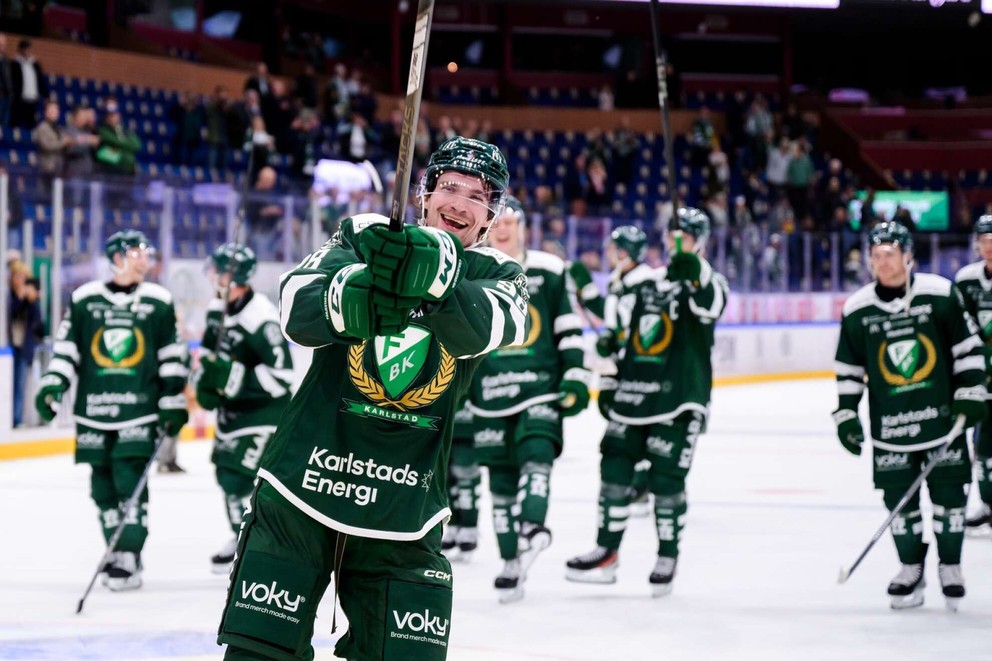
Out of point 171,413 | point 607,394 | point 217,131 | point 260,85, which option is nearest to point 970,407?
point 607,394

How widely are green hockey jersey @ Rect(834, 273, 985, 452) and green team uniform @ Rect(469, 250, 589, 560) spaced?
1.15m

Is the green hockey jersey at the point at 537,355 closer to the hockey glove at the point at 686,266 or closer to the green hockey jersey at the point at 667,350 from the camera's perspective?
the green hockey jersey at the point at 667,350

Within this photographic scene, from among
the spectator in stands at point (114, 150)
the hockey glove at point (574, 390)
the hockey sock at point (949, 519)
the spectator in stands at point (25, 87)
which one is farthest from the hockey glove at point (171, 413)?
the spectator in stands at point (25, 87)

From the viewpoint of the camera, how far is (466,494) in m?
6.91

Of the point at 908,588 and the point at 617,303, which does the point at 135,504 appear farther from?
the point at 908,588

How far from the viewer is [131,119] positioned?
666 inches

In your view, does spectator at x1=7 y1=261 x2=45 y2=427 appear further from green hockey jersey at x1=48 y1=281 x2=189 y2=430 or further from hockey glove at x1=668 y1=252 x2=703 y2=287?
hockey glove at x1=668 y1=252 x2=703 y2=287

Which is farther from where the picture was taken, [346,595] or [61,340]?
[61,340]

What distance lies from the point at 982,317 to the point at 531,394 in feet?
8.55

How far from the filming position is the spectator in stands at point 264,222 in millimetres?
12055

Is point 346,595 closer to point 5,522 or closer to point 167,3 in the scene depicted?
point 5,522

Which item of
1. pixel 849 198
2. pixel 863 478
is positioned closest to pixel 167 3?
pixel 849 198

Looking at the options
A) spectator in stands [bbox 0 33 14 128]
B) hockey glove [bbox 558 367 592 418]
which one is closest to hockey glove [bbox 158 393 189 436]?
hockey glove [bbox 558 367 592 418]

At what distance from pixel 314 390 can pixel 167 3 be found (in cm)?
1909
